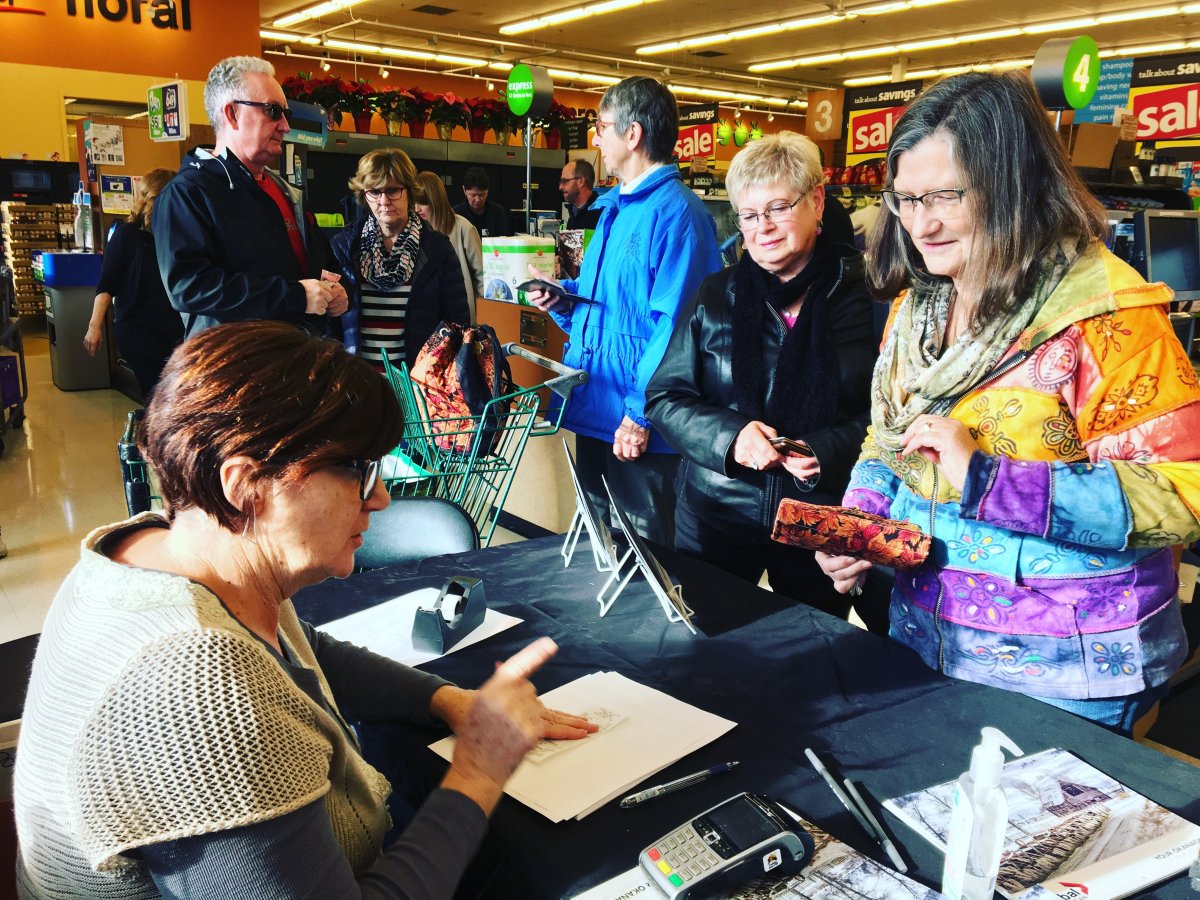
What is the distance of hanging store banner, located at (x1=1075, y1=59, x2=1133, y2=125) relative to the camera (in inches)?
348

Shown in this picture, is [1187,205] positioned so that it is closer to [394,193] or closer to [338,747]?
[394,193]

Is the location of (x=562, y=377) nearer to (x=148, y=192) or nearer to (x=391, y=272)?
(x=391, y=272)

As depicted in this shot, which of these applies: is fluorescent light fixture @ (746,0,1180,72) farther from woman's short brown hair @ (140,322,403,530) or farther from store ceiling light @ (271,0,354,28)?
woman's short brown hair @ (140,322,403,530)

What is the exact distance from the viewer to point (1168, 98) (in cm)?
930

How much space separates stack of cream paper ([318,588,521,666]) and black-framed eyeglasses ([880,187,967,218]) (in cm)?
102

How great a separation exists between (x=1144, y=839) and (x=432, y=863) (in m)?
0.82

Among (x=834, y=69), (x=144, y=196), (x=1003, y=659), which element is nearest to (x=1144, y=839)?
(x=1003, y=659)

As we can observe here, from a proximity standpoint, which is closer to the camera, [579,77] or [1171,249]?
[1171,249]

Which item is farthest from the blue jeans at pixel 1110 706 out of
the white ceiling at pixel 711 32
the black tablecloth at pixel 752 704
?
the white ceiling at pixel 711 32

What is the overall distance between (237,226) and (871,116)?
1006 centimetres

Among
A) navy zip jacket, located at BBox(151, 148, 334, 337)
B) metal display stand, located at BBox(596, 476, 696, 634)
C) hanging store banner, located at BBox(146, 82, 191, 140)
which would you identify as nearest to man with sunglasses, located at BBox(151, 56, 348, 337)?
navy zip jacket, located at BBox(151, 148, 334, 337)

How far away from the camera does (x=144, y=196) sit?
5.62 meters

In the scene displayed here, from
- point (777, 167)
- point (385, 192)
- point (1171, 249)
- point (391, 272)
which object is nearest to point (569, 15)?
point (1171, 249)

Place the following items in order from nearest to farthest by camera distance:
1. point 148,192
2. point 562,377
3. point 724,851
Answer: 1. point 724,851
2. point 562,377
3. point 148,192
